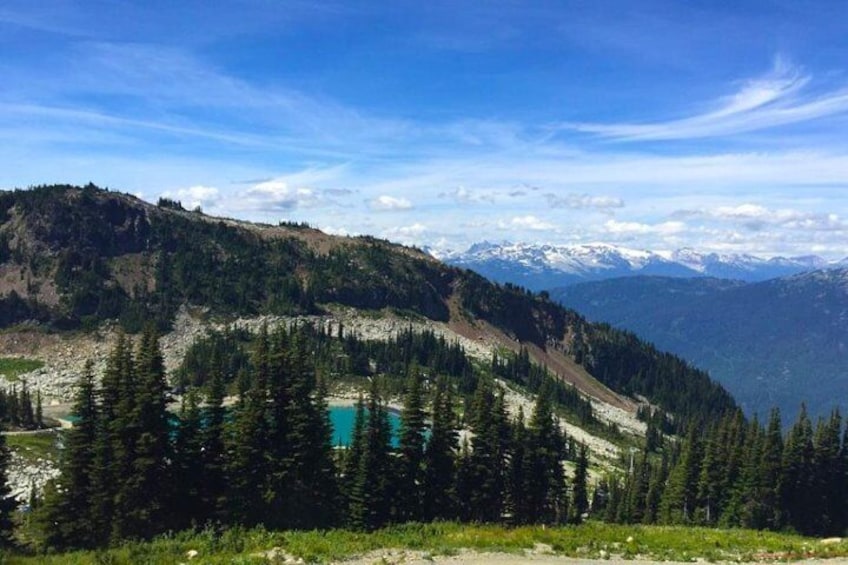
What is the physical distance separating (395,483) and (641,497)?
6574 centimetres

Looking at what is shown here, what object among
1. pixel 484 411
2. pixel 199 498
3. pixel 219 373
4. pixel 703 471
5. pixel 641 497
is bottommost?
pixel 641 497

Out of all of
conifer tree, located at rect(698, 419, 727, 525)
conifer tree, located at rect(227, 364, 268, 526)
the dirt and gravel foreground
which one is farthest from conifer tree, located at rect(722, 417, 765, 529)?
conifer tree, located at rect(227, 364, 268, 526)

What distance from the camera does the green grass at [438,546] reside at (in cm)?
2867

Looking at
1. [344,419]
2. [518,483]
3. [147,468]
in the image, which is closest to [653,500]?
[518,483]

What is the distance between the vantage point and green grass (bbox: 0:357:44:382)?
178 m

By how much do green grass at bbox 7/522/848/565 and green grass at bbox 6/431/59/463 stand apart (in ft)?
276

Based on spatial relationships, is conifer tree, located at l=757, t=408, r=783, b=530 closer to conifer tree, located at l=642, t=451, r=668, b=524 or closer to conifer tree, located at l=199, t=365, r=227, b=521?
conifer tree, located at l=642, t=451, r=668, b=524

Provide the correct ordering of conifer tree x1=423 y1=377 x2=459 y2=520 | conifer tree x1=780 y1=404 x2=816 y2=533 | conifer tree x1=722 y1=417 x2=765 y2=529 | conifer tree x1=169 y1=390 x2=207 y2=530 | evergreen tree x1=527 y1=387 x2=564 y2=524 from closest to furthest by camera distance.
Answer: conifer tree x1=169 y1=390 x2=207 y2=530 < conifer tree x1=423 y1=377 x2=459 y2=520 < evergreen tree x1=527 y1=387 x2=564 y2=524 < conifer tree x1=722 y1=417 x2=765 y2=529 < conifer tree x1=780 y1=404 x2=816 y2=533

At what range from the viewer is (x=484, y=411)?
6775cm

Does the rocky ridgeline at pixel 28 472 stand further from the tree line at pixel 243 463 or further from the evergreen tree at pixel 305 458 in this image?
the evergreen tree at pixel 305 458

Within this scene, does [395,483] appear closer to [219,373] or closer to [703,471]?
[219,373]

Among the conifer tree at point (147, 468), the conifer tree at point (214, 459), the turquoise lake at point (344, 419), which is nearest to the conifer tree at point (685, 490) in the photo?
the conifer tree at point (214, 459)

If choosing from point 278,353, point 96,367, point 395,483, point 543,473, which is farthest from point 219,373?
point 96,367

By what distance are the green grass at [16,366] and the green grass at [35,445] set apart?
6986cm
